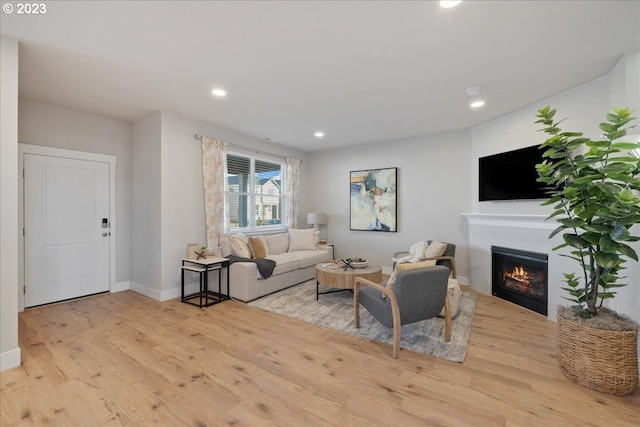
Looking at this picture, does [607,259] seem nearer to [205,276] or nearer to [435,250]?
[435,250]

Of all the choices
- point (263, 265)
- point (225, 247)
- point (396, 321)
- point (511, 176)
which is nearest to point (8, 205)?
point (225, 247)

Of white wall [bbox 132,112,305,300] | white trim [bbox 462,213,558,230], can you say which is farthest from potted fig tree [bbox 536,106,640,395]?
white wall [bbox 132,112,305,300]

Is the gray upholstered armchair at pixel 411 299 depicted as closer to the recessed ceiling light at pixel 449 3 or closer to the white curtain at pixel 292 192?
the recessed ceiling light at pixel 449 3

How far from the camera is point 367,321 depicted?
3232 mm

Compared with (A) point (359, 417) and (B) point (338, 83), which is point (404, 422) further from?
(B) point (338, 83)

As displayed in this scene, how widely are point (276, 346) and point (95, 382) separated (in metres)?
1.40

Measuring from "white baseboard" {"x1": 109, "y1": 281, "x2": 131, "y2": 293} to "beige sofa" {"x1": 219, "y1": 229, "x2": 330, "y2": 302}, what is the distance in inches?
62.4

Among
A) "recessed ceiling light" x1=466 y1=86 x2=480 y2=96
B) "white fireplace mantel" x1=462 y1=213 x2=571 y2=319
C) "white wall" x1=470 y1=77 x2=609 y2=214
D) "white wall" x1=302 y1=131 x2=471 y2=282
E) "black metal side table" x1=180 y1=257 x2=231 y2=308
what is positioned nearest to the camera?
"white wall" x1=470 y1=77 x2=609 y2=214

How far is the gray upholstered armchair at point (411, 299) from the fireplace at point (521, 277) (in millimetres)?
1731

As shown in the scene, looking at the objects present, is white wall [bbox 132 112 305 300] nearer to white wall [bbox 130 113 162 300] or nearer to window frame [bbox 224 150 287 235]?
white wall [bbox 130 113 162 300]

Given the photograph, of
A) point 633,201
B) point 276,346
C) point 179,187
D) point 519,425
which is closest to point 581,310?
point 633,201

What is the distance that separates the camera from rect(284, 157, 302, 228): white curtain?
6.21m

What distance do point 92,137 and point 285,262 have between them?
3.42 m

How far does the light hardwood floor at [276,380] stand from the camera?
1766 millimetres
